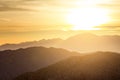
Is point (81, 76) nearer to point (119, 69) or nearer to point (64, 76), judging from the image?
point (64, 76)

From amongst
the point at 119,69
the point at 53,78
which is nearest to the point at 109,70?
the point at 119,69

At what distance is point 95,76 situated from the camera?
7579 inches

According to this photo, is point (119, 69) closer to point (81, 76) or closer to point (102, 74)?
point (102, 74)

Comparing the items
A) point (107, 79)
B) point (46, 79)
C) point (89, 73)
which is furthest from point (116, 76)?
point (46, 79)

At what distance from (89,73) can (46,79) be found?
3182cm

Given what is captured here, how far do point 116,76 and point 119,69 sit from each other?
14184mm

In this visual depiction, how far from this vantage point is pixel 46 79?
198 metres

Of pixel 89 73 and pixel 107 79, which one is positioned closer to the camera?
pixel 107 79

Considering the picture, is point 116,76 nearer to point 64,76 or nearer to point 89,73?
point 89,73

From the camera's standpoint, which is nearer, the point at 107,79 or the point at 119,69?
the point at 107,79

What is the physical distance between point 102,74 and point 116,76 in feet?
39.4

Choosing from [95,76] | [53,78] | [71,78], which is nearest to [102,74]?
[95,76]

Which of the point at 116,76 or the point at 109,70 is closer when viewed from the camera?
the point at 116,76

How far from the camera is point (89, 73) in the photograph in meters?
199
